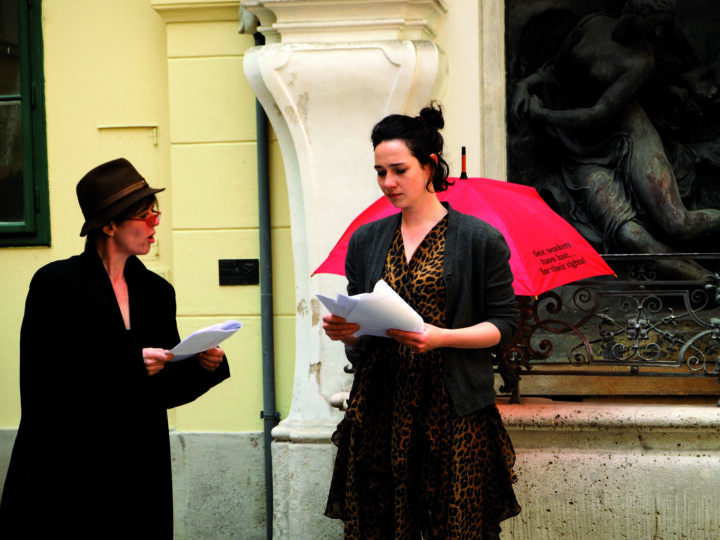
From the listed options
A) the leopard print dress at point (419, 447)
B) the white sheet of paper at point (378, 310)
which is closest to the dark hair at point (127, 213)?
the white sheet of paper at point (378, 310)

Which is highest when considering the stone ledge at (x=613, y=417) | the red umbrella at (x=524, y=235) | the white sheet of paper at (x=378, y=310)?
the red umbrella at (x=524, y=235)

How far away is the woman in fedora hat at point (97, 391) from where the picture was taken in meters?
3.06

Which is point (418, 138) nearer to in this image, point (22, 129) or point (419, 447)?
point (419, 447)

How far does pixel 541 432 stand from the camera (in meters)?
4.58

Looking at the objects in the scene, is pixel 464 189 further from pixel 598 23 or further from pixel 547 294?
pixel 598 23

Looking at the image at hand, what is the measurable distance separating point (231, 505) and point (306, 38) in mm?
2631

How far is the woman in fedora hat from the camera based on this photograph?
306cm

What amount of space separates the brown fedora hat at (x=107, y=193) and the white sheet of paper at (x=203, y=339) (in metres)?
0.48

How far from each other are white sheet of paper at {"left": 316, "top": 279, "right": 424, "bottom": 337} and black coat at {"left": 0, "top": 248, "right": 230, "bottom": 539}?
2.20ft

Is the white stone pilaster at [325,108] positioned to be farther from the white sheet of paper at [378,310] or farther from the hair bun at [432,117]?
the white sheet of paper at [378,310]

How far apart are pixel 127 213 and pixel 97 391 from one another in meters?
Answer: 0.58

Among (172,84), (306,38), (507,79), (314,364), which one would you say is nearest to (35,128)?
(172,84)

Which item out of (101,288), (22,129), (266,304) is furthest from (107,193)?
(22,129)

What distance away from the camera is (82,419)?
3113 millimetres
